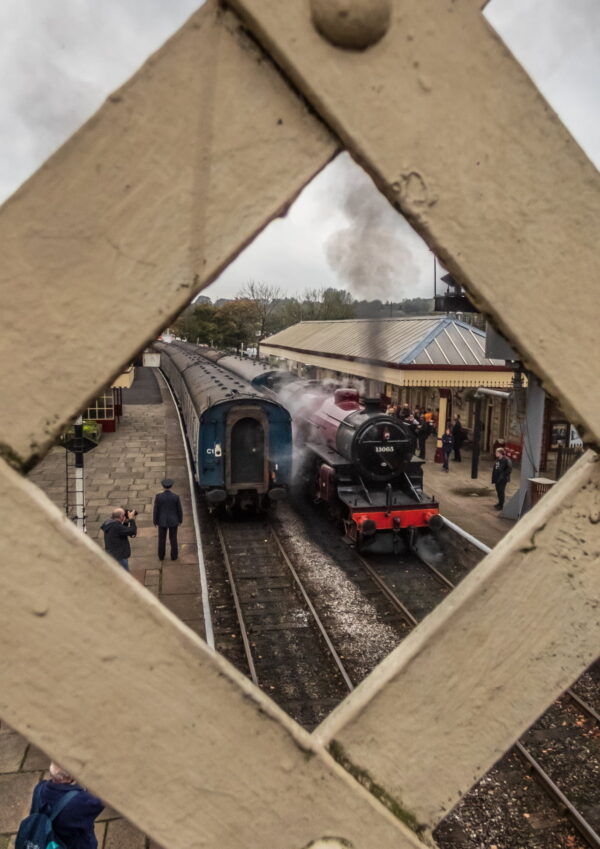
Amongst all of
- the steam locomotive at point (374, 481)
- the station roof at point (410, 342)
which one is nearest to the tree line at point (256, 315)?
the station roof at point (410, 342)

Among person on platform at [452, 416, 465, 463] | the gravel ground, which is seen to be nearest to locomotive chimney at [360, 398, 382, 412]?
the gravel ground

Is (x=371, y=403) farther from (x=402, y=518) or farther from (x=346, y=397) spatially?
(x=402, y=518)

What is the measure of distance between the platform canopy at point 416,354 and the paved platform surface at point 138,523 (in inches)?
249

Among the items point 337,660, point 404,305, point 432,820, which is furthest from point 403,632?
point 404,305

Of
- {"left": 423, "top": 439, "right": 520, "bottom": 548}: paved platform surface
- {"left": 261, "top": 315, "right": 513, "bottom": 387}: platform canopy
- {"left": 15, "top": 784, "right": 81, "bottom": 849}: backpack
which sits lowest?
{"left": 423, "top": 439, "right": 520, "bottom": 548}: paved platform surface

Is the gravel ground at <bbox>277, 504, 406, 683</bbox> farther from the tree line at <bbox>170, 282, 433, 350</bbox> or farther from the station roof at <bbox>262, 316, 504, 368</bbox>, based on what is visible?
the tree line at <bbox>170, 282, 433, 350</bbox>

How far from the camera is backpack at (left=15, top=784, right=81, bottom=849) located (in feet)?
9.82

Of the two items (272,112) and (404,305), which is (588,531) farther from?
(404,305)

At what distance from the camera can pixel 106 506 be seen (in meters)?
12.9

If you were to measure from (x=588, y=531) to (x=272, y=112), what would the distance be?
750 millimetres

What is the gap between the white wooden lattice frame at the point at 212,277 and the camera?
757mm

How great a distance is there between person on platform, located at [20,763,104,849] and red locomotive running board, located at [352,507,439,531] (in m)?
7.74

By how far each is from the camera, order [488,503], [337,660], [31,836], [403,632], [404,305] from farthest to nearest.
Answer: [404,305] → [488,503] → [403,632] → [337,660] → [31,836]

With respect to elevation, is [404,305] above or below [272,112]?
above
